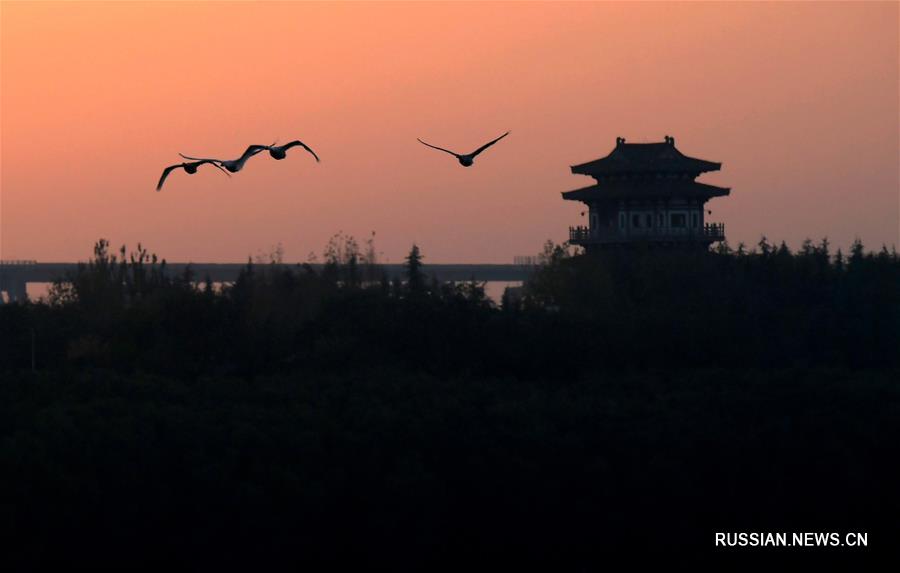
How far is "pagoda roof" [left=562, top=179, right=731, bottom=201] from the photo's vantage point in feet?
251

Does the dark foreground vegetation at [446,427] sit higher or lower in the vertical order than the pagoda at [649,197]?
lower

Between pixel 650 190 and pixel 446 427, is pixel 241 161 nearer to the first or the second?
pixel 446 427

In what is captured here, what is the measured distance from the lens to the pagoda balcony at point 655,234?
7725 centimetres

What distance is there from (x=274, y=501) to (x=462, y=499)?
4795 mm

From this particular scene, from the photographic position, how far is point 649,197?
7656 centimetres

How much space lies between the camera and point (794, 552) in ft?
141

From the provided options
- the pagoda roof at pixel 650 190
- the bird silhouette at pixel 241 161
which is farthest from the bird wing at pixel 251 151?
the pagoda roof at pixel 650 190

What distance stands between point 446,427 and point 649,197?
31.4m

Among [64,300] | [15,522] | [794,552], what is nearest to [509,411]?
[794,552]

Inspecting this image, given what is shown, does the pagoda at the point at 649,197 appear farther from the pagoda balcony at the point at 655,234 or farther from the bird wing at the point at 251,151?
the bird wing at the point at 251,151

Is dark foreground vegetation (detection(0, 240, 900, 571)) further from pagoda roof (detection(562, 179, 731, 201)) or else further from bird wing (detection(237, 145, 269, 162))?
bird wing (detection(237, 145, 269, 162))

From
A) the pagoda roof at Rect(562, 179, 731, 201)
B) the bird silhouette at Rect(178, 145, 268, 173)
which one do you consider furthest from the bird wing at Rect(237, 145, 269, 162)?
Answer: the pagoda roof at Rect(562, 179, 731, 201)

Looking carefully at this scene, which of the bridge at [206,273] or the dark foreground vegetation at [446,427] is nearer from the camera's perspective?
the dark foreground vegetation at [446,427]

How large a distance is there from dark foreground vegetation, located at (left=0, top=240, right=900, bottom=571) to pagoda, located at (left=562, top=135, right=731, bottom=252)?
625 centimetres
